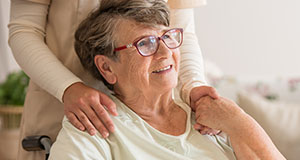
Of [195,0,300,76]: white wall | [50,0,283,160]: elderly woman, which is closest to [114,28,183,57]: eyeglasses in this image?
[50,0,283,160]: elderly woman

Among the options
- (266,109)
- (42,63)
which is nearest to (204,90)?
(42,63)

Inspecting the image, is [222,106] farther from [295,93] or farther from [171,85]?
[295,93]

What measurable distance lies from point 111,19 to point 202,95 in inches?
17.8

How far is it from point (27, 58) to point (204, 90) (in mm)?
671

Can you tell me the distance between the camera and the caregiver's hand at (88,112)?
134 cm

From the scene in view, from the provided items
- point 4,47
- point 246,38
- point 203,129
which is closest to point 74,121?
point 203,129

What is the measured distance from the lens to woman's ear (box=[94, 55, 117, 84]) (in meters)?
1.49

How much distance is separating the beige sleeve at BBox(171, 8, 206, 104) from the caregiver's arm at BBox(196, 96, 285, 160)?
120mm

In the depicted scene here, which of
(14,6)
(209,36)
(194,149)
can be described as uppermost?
(14,6)

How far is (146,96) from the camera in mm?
1478

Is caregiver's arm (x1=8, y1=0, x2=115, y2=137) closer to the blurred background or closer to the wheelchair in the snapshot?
the wheelchair

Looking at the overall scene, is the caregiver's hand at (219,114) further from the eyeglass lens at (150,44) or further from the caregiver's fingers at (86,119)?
the caregiver's fingers at (86,119)

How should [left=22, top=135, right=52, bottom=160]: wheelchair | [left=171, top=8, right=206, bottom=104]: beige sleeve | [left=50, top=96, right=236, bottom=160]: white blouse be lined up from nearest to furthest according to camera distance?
[left=50, top=96, right=236, bottom=160]: white blouse
[left=22, top=135, right=52, bottom=160]: wheelchair
[left=171, top=8, right=206, bottom=104]: beige sleeve

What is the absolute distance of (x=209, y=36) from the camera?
3.49m
